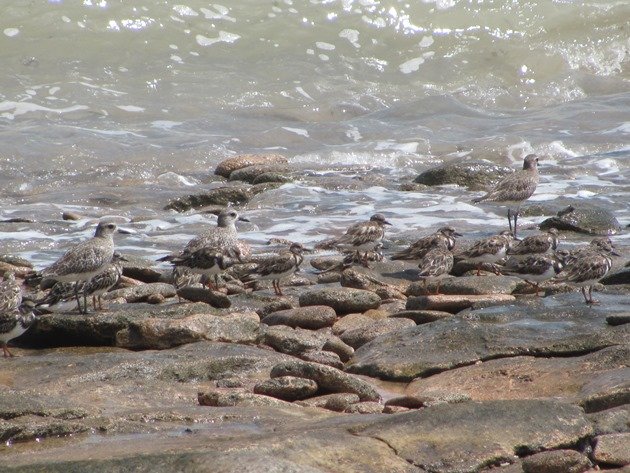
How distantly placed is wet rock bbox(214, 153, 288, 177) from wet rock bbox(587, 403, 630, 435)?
14.4 meters

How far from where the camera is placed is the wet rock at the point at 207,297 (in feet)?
33.4

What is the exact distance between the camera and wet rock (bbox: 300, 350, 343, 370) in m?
8.23

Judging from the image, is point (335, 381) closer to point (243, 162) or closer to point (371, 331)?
point (371, 331)

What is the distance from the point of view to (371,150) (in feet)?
71.6

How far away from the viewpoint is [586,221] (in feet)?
47.3

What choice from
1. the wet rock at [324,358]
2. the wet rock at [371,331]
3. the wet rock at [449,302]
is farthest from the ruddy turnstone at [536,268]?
the wet rock at [324,358]

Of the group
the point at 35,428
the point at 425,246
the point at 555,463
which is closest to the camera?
the point at 555,463

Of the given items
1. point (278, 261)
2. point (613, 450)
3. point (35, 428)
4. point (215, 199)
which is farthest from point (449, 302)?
point (215, 199)

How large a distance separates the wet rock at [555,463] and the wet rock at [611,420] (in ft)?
1.43

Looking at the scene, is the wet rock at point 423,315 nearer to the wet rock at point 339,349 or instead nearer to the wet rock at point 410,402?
the wet rock at point 339,349

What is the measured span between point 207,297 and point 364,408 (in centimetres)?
365

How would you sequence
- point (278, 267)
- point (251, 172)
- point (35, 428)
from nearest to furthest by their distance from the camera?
1. point (35, 428)
2. point (278, 267)
3. point (251, 172)

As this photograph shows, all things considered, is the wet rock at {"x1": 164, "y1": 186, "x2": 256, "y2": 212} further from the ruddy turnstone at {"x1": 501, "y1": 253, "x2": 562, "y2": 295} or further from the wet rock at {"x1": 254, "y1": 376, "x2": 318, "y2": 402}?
the wet rock at {"x1": 254, "y1": 376, "x2": 318, "y2": 402}

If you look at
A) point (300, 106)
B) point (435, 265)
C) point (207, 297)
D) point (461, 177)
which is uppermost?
point (300, 106)
